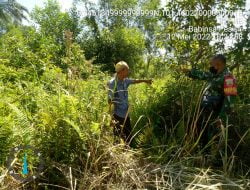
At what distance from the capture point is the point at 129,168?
10.2ft

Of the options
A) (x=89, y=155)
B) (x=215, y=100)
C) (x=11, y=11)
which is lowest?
(x=89, y=155)

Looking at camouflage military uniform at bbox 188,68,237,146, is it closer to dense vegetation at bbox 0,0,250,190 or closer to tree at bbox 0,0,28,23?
dense vegetation at bbox 0,0,250,190

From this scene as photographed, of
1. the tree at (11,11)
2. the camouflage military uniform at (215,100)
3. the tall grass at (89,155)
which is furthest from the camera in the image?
the tree at (11,11)

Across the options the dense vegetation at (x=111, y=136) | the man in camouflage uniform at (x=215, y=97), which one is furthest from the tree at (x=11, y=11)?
the man in camouflage uniform at (x=215, y=97)

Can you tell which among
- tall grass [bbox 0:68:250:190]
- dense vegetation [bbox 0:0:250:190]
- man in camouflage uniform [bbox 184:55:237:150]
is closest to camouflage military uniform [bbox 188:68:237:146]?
man in camouflage uniform [bbox 184:55:237:150]

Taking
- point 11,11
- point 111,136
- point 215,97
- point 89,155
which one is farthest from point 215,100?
point 11,11

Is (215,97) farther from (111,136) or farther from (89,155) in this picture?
(89,155)

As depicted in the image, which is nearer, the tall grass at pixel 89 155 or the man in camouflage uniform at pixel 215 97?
the tall grass at pixel 89 155

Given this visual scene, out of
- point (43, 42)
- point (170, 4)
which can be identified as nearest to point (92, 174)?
point (170, 4)

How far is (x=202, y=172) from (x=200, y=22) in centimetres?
334

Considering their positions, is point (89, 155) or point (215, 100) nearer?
point (89, 155)

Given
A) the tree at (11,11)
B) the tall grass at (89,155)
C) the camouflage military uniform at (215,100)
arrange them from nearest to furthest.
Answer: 1. the tall grass at (89,155)
2. the camouflage military uniform at (215,100)
3. the tree at (11,11)

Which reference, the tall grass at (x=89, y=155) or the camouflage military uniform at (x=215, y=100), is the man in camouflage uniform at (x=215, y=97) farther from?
the tall grass at (x=89, y=155)

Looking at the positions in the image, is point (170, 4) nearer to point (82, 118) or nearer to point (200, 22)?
point (200, 22)
